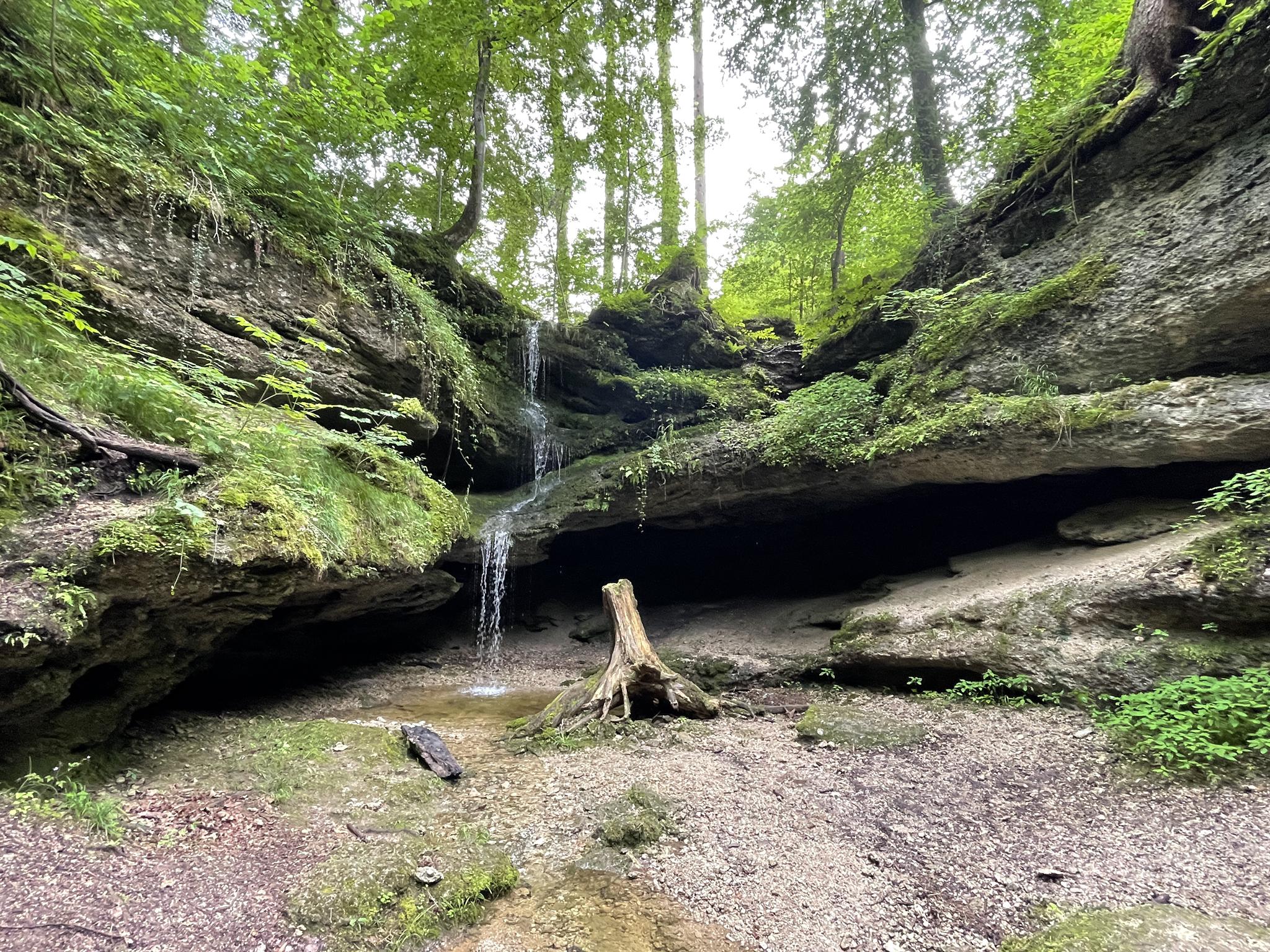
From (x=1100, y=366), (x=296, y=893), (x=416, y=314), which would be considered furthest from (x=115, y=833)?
(x=1100, y=366)

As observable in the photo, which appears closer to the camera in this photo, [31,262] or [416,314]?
[31,262]

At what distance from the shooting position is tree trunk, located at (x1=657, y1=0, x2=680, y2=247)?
42.0ft

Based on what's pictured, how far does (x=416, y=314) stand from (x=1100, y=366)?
9479 mm

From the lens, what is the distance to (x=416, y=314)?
26.6 ft

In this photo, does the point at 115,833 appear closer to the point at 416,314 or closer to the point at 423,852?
the point at 423,852

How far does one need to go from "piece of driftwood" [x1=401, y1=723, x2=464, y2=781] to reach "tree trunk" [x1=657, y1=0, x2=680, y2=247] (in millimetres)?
12496

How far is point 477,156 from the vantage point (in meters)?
9.97

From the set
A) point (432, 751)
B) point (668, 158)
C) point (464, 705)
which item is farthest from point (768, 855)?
point (668, 158)

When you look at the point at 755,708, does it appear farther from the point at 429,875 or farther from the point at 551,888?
the point at 429,875

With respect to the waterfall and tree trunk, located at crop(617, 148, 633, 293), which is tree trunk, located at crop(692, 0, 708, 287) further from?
the waterfall

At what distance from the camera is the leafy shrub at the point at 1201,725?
10.7 feet

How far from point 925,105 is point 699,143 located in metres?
7.24

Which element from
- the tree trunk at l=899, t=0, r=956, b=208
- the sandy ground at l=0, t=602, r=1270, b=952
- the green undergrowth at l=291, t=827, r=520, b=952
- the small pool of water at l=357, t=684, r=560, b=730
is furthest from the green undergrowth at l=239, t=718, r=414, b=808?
the tree trunk at l=899, t=0, r=956, b=208

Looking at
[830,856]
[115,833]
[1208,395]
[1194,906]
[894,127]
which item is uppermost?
[894,127]
